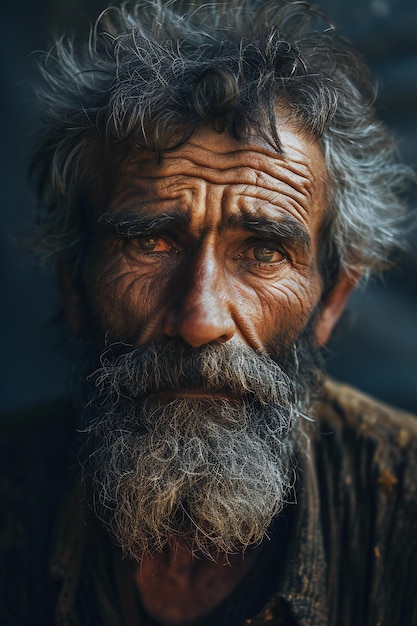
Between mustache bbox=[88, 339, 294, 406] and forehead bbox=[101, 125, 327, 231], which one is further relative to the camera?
forehead bbox=[101, 125, 327, 231]

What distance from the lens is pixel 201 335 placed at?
5.55 ft

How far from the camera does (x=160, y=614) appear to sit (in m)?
2.10

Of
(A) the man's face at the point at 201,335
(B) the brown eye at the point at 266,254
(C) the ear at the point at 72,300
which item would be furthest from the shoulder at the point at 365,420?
(C) the ear at the point at 72,300

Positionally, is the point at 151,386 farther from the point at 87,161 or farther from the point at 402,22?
the point at 402,22

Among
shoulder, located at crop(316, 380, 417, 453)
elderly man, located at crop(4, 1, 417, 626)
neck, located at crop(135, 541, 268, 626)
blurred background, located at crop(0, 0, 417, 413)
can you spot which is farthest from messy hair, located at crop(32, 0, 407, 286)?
neck, located at crop(135, 541, 268, 626)

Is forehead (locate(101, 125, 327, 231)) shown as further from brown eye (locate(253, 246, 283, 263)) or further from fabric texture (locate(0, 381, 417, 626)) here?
fabric texture (locate(0, 381, 417, 626))

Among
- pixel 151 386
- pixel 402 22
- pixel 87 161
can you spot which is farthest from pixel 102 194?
pixel 402 22

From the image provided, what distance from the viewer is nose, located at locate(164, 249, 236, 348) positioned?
66.7 inches

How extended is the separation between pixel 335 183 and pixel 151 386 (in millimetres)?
872

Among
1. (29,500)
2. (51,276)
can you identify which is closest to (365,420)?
(29,500)

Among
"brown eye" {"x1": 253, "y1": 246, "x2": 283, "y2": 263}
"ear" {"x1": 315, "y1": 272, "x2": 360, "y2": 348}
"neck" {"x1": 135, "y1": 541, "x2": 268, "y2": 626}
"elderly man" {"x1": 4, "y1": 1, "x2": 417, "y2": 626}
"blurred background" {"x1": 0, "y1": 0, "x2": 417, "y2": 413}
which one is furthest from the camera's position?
"blurred background" {"x1": 0, "y1": 0, "x2": 417, "y2": 413}

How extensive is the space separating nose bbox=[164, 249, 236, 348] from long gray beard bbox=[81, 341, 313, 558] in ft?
0.16

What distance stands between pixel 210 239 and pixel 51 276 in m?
1.30

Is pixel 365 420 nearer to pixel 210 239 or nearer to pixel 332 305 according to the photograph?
pixel 332 305
